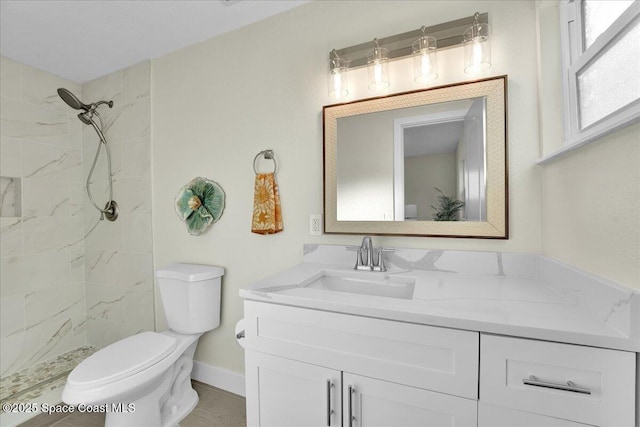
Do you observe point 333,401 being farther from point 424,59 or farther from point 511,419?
point 424,59

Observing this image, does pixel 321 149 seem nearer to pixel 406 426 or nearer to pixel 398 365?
pixel 398 365

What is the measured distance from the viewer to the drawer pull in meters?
0.73

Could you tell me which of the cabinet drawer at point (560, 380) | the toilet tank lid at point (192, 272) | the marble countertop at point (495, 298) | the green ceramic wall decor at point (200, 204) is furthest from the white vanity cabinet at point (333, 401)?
the green ceramic wall decor at point (200, 204)

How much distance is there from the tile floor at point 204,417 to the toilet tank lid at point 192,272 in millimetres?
763

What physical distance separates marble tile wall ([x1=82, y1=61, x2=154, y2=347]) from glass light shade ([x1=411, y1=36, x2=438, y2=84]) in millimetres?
1897

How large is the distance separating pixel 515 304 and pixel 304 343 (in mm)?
709

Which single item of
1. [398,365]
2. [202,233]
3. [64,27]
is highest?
[64,27]

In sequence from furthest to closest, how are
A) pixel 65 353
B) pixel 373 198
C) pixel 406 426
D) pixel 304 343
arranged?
1. pixel 65 353
2. pixel 373 198
3. pixel 304 343
4. pixel 406 426

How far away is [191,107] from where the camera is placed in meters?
2.03

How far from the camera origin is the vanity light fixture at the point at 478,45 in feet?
4.17

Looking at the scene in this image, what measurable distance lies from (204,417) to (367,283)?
4.14ft

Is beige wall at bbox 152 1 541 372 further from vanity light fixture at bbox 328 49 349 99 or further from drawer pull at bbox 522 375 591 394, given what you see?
drawer pull at bbox 522 375 591 394

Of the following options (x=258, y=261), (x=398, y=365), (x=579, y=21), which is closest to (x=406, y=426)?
(x=398, y=365)

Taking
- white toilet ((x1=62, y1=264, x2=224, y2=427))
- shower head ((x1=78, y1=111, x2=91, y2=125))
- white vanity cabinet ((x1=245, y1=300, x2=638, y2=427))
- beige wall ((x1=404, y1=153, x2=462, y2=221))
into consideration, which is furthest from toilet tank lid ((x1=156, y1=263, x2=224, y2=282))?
shower head ((x1=78, y1=111, x2=91, y2=125))
